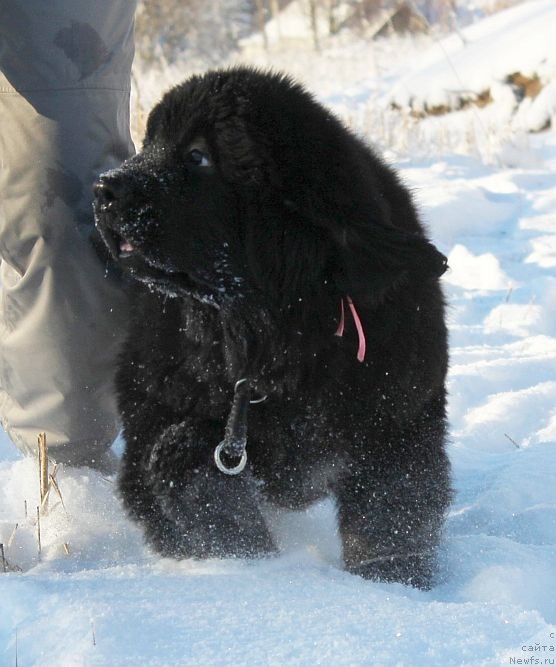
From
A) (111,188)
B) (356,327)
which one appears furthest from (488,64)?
(111,188)

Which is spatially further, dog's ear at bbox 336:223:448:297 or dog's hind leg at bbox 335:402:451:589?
dog's hind leg at bbox 335:402:451:589

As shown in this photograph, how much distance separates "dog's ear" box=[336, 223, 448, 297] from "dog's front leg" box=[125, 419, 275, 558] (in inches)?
19.8

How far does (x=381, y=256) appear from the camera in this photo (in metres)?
1.94

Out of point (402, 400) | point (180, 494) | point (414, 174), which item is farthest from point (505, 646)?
point (414, 174)

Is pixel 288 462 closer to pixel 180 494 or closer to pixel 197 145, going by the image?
pixel 180 494

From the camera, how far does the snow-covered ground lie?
1467mm

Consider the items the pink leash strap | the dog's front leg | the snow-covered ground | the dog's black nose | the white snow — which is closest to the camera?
the snow-covered ground

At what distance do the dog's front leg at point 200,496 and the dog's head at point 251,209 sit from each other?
346 mm

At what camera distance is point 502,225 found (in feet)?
20.7

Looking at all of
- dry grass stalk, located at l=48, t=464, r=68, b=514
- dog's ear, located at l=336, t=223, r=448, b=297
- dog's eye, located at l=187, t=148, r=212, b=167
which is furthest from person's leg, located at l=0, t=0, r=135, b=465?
dog's ear, located at l=336, t=223, r=448, b=297

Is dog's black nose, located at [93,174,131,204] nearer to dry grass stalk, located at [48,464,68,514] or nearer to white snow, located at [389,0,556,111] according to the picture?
dry grass stalk, located at [48,464,68,514]

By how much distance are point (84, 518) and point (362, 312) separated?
974mm

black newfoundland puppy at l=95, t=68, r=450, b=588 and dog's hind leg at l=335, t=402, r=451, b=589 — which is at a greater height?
black newfoundland puppy at l=95, t=68, r=450, b=588

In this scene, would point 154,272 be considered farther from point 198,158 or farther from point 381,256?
point 381,256
